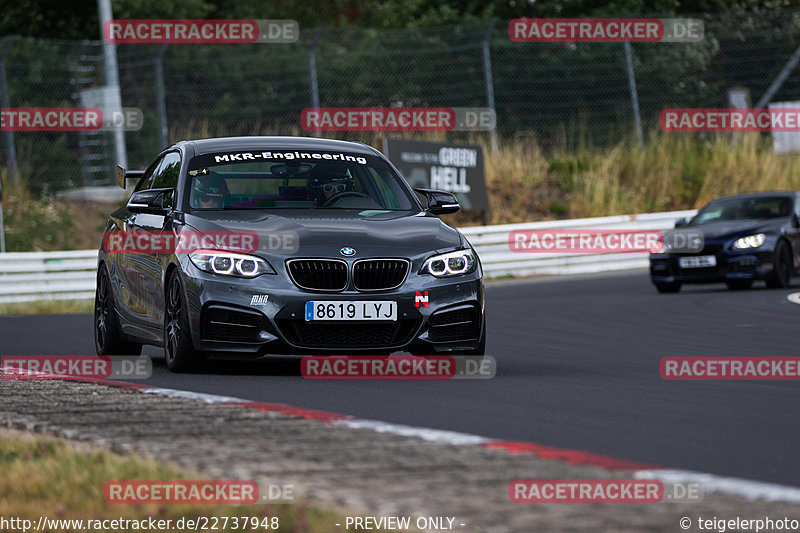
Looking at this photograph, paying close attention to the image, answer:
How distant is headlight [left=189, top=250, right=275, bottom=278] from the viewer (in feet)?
30.6

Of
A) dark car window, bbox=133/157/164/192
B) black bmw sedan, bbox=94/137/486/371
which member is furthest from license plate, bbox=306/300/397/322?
dark car window, bbox=133/157/164/192

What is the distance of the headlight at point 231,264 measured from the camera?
9.33 metres

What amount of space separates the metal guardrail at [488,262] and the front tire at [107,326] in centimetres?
1015

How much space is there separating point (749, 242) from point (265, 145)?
1129 centimetres

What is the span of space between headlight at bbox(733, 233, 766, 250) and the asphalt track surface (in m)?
4.08

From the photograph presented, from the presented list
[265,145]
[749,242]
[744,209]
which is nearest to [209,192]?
[265,145]

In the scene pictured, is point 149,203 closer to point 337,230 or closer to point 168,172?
point 168,172

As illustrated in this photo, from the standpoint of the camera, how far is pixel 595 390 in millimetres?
8812

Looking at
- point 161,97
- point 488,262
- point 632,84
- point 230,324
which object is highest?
point 161,97

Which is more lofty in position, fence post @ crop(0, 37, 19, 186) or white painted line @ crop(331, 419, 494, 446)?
fence post @ crop(0, 37, 19, 186)

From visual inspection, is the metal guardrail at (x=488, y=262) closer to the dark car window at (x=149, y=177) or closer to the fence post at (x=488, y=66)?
the fence post at (x=488, y=66)

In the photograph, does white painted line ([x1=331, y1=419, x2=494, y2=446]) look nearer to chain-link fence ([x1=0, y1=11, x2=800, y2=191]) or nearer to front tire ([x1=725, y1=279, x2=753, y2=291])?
front tire ([x1=725, y1=279, x2=753, y2=291])

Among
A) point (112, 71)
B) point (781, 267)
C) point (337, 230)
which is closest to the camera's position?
point (337, 230)

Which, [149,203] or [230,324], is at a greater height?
[149,203]
